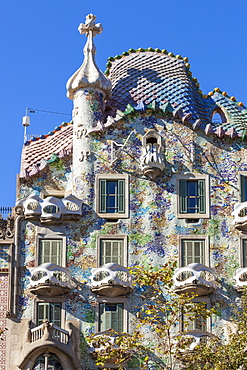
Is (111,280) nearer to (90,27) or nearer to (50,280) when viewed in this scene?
(50,280)

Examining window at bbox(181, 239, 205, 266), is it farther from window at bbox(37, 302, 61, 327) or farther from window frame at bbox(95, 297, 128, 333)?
window at bbox(37, 302, 61, 327)

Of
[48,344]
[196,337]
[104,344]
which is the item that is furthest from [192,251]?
[48,344]

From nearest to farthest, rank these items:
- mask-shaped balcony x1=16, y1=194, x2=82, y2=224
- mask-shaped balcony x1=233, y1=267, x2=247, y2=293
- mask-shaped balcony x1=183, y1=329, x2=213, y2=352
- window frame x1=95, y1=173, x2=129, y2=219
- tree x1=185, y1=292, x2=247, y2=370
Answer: tree x1=185, y1=292, x2=247, y2=370
mask-shaped balcony x1=183, y1=329, x2=213, y2=352
mask-shaped balcony x1=233, y1=267, x2=247, y2=293
mask-shaped balcony x1=16, y1=194, x2=82, y2=224
window frame x1=95, y1=173, x2=129, y2=219

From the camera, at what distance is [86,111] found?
2205 inches

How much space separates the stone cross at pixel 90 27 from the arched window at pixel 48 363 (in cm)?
1496

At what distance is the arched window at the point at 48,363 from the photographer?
2004 inches

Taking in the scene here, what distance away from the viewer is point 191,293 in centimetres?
5178

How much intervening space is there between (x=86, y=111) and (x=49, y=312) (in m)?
9.05

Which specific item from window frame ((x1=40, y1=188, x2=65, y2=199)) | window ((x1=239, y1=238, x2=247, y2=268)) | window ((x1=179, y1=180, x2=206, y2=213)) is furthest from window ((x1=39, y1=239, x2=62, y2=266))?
window ((x1=239, y1=238, x2=247, y2=268))

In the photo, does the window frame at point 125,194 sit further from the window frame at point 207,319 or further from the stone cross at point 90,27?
the stone cross at point 90,27

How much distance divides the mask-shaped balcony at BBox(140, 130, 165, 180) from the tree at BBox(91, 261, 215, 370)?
13.1 ft

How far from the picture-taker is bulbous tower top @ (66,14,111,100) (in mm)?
56062

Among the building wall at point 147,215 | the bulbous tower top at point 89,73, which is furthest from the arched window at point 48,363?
the bulbous tower top at point 89,73

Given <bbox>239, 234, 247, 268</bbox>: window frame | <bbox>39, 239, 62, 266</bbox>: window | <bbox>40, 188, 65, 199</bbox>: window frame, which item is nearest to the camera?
<bbox>39, 239, 62, 266</bbox>: window
